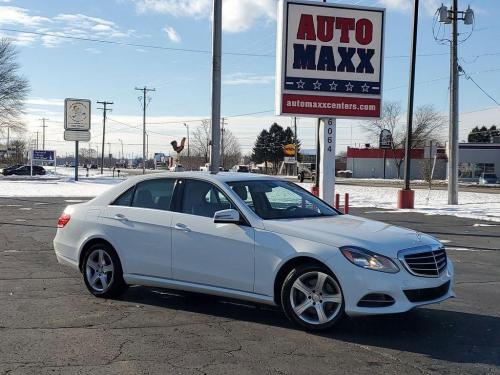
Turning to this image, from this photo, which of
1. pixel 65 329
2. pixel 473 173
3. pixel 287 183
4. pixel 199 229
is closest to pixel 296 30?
pixel 287 183

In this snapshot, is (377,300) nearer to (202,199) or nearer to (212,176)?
(202,199)

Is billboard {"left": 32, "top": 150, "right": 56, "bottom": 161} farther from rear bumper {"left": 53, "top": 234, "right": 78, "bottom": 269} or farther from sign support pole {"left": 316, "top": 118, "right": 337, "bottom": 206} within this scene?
rear bumper {"left": 53, "top": 234, "right": 78, "bottom": 269}

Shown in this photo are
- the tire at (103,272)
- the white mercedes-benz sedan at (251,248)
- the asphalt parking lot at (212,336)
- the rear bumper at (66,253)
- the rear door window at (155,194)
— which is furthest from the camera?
the rear bumper at (66,253)

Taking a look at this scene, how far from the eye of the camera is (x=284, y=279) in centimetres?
597

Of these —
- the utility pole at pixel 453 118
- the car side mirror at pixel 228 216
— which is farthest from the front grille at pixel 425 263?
the utility pole at pixel 453 118

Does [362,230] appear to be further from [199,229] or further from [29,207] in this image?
[29,207]

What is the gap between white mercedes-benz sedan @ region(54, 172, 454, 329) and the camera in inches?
219

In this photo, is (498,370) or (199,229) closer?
(498,370)

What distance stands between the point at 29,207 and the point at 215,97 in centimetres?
1070

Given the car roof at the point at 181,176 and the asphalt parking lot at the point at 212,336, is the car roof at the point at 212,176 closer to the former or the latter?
the car roof at the point at 181,176

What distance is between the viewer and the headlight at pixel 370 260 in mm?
5508

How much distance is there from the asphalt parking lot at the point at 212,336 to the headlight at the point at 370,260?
2.31ft

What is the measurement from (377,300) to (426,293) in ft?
A: 1.83

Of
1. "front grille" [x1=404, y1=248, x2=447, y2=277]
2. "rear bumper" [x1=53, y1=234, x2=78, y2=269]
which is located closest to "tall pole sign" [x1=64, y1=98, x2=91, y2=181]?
"rear bumper" [x1=53, y1=234, x2=78, y2=269]
